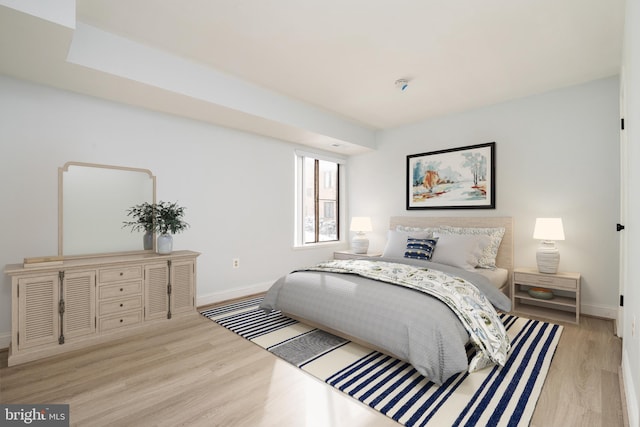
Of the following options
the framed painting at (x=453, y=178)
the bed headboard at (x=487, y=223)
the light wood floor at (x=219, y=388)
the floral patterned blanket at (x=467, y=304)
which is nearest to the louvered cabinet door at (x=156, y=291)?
the light wood floor at (x=219, y=388)

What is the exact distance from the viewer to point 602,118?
3.30 meters

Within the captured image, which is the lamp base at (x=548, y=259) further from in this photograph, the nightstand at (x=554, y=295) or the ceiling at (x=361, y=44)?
the ceiling at (x=361, y=44)

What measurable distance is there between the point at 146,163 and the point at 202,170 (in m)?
0.62

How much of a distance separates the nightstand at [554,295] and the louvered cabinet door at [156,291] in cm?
369

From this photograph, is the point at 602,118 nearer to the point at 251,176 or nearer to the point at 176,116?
the point at 251,176

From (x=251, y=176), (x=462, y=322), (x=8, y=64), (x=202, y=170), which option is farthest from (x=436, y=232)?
(x=8, y=64)

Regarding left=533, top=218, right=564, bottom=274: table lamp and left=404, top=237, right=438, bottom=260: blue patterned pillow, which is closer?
left=533, top=218, right=564, bottom=274: table lamp

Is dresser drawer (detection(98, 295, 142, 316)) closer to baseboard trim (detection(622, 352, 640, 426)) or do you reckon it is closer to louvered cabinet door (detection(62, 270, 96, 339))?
louvered cabinet door (detection(62, 270, 96, 339))

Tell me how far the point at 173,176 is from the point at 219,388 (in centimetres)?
238

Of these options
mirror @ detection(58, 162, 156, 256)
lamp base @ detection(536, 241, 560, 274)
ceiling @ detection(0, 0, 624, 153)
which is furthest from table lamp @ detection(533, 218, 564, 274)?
mirror @ detection(58, 162, 156, 256)

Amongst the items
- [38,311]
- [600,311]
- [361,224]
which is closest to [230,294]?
[38,311]

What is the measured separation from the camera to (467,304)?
7.75 ft

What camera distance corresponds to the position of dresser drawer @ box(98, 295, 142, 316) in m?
2.73

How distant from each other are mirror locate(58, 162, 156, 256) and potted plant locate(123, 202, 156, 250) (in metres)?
0.04
